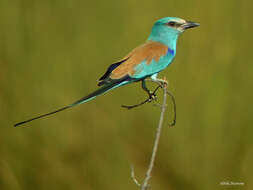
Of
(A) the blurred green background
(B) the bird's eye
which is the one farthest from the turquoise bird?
(A) the blurred green background

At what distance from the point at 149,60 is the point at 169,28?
15 cm

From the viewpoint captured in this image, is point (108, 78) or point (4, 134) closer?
point (108, 78)

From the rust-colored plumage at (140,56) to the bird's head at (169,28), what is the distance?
25mm

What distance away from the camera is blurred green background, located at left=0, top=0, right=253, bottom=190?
1537mm

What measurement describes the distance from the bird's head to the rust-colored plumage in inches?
1.0

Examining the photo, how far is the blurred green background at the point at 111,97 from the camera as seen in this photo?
1.54 meters

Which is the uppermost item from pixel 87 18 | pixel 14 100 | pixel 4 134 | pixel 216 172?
pixel 87 18

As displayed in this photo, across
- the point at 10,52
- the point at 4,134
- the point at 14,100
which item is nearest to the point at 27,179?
the point at 4,134

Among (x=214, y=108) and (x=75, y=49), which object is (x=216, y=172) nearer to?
(x=214, y=108)

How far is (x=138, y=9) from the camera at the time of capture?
5.28 feet

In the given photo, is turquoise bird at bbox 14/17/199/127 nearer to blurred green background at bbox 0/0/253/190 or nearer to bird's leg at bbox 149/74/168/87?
bird's leg at bbox 149/74/168/87

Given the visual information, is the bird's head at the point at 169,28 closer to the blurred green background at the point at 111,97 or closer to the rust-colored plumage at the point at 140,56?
the rust-colored plumage at the point at 140,56

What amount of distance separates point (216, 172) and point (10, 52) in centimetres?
86

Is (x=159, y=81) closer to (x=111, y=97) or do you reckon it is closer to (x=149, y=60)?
(x=149, y=60)
